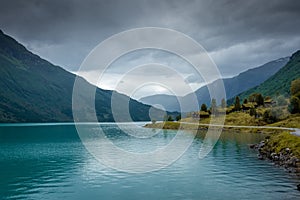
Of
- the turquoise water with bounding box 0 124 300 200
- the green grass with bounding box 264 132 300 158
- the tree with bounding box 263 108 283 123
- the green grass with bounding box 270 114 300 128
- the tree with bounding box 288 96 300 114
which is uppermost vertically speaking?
the tree with bounding box 288 96 300 114

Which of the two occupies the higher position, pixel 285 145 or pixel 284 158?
pixel 285 145

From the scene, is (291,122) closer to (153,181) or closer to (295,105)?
(295,105)

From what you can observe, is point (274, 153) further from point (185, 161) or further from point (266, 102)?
point (266, 102)

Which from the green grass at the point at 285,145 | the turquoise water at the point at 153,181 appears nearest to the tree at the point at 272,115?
the green grass at the point at 285,145

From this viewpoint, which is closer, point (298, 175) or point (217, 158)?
point (298, 175)

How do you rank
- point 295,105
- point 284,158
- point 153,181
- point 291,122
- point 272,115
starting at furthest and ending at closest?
point 272,115 → point 295,105 → point 291,122 → point 284,158 → point 153,181

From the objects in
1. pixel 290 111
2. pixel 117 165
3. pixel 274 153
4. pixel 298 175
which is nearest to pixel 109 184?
pixel 117 165

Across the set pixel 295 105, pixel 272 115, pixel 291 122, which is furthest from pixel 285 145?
pixel 272 115

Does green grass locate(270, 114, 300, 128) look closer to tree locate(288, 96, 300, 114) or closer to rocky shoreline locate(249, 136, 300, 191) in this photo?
tree locate(288, 96, 300, 114)

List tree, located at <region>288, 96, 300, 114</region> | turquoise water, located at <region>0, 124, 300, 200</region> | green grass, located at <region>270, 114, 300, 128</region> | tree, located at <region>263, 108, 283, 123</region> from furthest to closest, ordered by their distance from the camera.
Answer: tree, located at <region>263, 108, 283, 123</region> → tree, located at <region>288, 96, 300, 114</region> → green grass, located at <region>270, 114, 300, 128</region> → turquoise water, located at <region>0, 124, 300, 200</region>

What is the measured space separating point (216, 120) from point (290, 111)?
5696cm

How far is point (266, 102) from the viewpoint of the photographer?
197 meters

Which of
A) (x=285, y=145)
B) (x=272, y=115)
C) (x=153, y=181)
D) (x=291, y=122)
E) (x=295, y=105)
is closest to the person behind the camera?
(x=153, y=181)

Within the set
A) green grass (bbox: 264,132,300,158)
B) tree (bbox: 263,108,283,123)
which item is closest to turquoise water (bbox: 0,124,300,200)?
green grass (bbox: 264,132,300,158)
